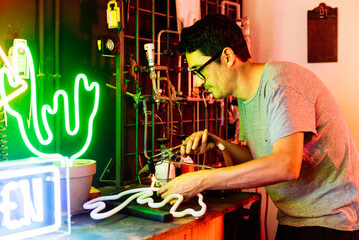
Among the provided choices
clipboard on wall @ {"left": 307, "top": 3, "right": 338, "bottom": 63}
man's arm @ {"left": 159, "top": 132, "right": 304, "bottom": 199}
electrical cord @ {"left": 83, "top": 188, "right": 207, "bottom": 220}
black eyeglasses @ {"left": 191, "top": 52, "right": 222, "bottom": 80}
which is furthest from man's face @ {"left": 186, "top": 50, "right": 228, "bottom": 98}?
clipboard on wall @ {"left": 307, "top": 3, "right": 338, "bottom": 63}

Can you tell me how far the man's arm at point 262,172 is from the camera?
1.56 metres

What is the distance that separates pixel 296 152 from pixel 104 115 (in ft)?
4.81

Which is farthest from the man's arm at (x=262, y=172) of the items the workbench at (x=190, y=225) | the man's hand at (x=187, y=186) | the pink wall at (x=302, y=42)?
the pink wall at (x=302, y=42)

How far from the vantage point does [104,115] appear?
261 cm

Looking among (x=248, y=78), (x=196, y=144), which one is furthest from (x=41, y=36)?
(x=248, y=78)

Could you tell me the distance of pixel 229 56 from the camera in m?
1.84

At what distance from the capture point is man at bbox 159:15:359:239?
1.59 meters

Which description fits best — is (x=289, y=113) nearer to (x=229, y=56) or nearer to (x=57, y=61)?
(x=229, y=56)

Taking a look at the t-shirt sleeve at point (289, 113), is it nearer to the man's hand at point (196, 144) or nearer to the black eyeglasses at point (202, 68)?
the black eyeglasses at point (202, 68)

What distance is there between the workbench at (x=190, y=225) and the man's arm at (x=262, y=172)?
167 mm

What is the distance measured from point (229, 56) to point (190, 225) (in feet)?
2.70

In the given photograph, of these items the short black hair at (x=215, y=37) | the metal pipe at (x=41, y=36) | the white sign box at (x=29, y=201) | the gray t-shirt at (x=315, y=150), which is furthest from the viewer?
the metal pipe at (x=41, y=36)

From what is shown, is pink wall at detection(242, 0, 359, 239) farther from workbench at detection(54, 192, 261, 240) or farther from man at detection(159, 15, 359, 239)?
man at detection(159, 15, 359, 239)

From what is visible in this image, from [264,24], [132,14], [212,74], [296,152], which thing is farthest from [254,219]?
[264,24]
